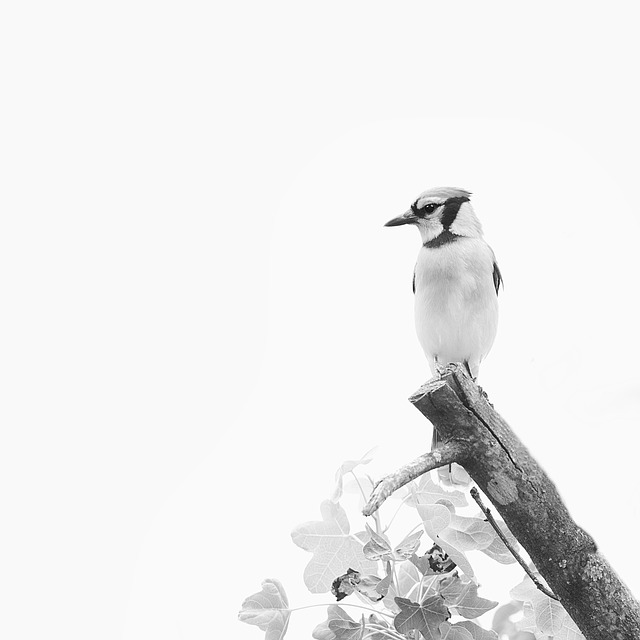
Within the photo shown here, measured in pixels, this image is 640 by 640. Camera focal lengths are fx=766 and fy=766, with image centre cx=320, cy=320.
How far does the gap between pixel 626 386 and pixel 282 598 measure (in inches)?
18.2

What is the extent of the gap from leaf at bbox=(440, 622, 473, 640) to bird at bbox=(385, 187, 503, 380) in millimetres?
731

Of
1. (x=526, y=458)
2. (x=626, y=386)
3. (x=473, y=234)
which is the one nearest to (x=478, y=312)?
(x=473, y=234)

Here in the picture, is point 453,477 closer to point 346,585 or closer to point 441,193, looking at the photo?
point 346,585

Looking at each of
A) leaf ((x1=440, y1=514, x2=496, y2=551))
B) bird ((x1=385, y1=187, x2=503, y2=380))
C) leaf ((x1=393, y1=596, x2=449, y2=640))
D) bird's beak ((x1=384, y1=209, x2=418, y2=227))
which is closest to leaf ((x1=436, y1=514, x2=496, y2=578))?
leaf ((x1=440, y1=514, x2=496, y2=551))

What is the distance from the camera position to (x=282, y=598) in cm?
88

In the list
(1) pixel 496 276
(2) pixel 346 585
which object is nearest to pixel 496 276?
(1) pixel 496 276

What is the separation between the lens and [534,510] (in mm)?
764

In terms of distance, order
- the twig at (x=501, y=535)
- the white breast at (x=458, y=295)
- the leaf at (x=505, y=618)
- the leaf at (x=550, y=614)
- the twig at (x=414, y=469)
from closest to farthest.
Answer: the twig at (x=414, y=469)
the twig at (x=501, y=535)
the leaf at (x=550, y=614)
the leaf at (x=505, y=618)
the white breast at (x=458, y=295)

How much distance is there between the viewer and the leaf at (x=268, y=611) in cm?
87

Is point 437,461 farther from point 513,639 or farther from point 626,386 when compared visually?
point 513,639

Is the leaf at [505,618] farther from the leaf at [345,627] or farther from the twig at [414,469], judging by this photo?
the twig at [414,469]

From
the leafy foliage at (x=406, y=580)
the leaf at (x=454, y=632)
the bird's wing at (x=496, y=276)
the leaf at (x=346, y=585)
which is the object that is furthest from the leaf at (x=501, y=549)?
the bird's wing at (x=496, y=276)

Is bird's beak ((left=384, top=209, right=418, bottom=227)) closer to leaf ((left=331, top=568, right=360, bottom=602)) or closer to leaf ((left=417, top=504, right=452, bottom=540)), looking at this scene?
leaf ((left=417, top=504, right=452, bottom=540))

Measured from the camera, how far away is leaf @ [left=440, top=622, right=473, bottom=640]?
2.76ft
